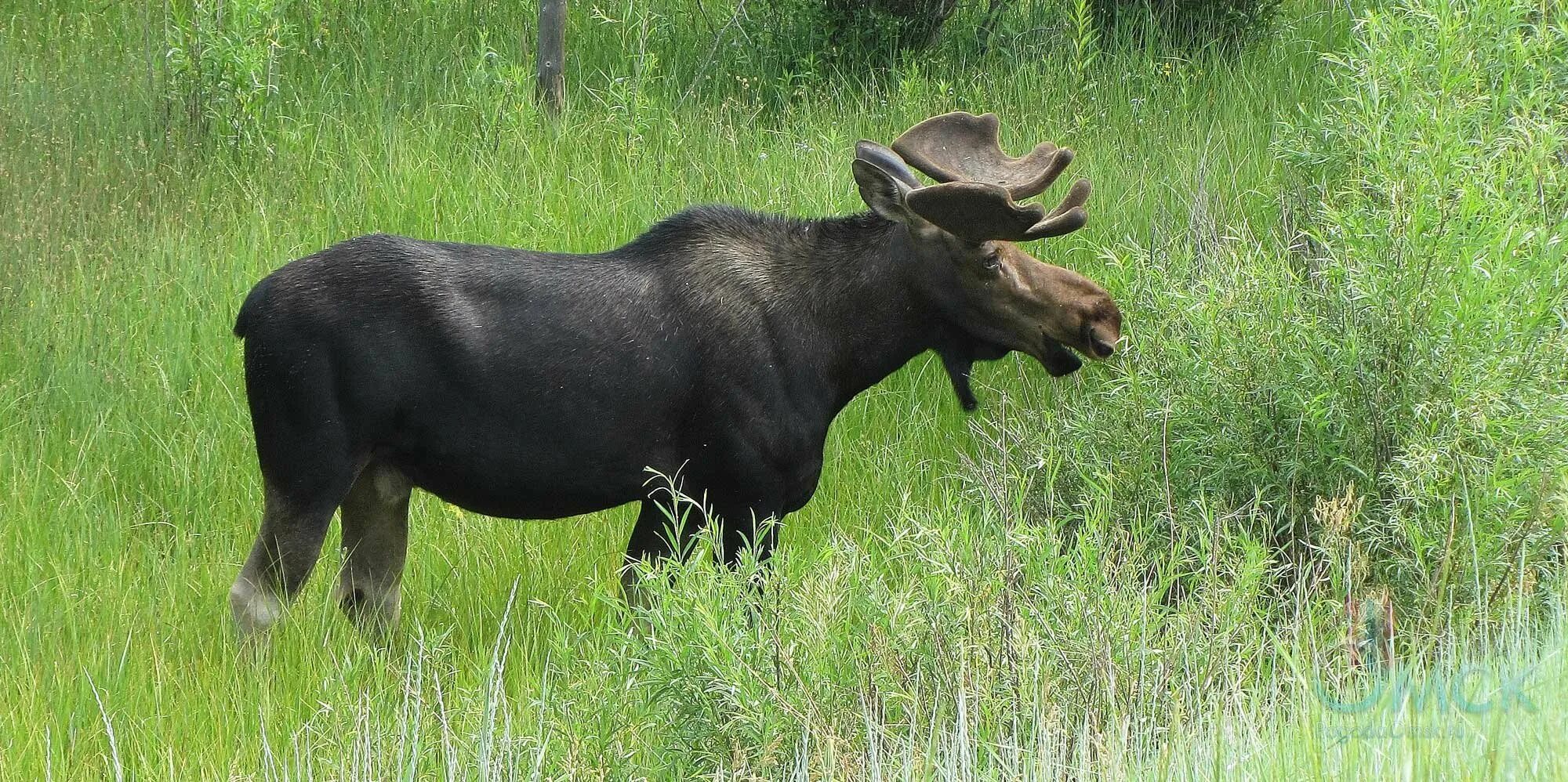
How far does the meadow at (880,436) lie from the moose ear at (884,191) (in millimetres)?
999

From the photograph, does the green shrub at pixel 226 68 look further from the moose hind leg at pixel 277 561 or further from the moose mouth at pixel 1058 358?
the moose mouth at pixel 1058 358

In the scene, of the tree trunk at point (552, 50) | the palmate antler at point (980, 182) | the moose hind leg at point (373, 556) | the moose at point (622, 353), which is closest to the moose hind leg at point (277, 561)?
the moose at point (622, 353)

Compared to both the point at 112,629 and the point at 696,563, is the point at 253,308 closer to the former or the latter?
the point at 112,629

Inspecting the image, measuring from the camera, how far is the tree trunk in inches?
386

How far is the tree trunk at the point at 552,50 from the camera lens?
9.81 meters

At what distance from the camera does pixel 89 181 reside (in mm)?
8938

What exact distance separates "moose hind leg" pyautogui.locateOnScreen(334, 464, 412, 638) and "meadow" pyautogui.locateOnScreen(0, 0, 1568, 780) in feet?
0.48

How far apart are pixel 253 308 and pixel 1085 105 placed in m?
5.49

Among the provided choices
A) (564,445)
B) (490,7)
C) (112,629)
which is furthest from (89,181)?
(564,445)

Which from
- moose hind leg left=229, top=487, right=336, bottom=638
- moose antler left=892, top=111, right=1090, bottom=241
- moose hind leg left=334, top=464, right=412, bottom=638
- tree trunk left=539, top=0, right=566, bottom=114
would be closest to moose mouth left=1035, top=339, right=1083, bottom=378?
moose antler left=892, top=111, right=1090, bottom=241

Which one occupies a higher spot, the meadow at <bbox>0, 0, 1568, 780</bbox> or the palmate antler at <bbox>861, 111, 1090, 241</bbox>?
the palmate antler at <bbox>861, 111, 1090, 241</bbox>

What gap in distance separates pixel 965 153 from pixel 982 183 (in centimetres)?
51

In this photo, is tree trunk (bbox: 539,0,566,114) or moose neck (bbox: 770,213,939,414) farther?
tree trunk (bbox: 539,0,566,114)

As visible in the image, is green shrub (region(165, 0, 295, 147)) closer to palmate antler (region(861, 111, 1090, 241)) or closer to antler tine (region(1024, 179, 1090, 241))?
palmate antler (region(861, 111, 1090, 241))
